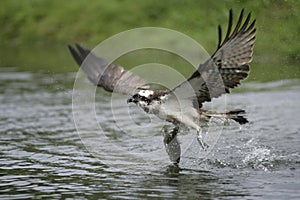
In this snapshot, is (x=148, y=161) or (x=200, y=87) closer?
(x=200, y=87)

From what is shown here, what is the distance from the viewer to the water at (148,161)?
30.4 ft

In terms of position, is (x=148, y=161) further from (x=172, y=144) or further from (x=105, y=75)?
(x=105, y=75)

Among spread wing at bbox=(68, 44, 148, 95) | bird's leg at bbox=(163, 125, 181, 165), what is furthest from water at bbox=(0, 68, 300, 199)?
spread wing at bbox=(68, 44, 148, 95)

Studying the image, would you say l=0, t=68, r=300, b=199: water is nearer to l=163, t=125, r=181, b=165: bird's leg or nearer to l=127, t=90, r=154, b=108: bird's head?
l=163, t=125, r=181, b=165: bird's leg

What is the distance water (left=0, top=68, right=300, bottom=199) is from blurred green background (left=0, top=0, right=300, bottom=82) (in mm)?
2846

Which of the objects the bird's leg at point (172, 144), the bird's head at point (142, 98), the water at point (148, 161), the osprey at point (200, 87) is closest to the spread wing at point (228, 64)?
the osprey at point (200, 87)

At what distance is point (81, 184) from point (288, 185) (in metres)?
3.00

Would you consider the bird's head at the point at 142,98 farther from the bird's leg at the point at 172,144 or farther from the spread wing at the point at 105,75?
the spread wing at the point at 105,75

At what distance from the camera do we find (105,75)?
40.0 ft


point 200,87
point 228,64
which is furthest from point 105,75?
point 228,64

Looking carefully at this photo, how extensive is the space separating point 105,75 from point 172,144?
210 cm

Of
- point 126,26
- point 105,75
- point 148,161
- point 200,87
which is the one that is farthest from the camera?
point 126,26

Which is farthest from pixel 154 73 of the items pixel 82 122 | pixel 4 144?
pixel 4 144

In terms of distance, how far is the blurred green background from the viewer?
19.7 metres
